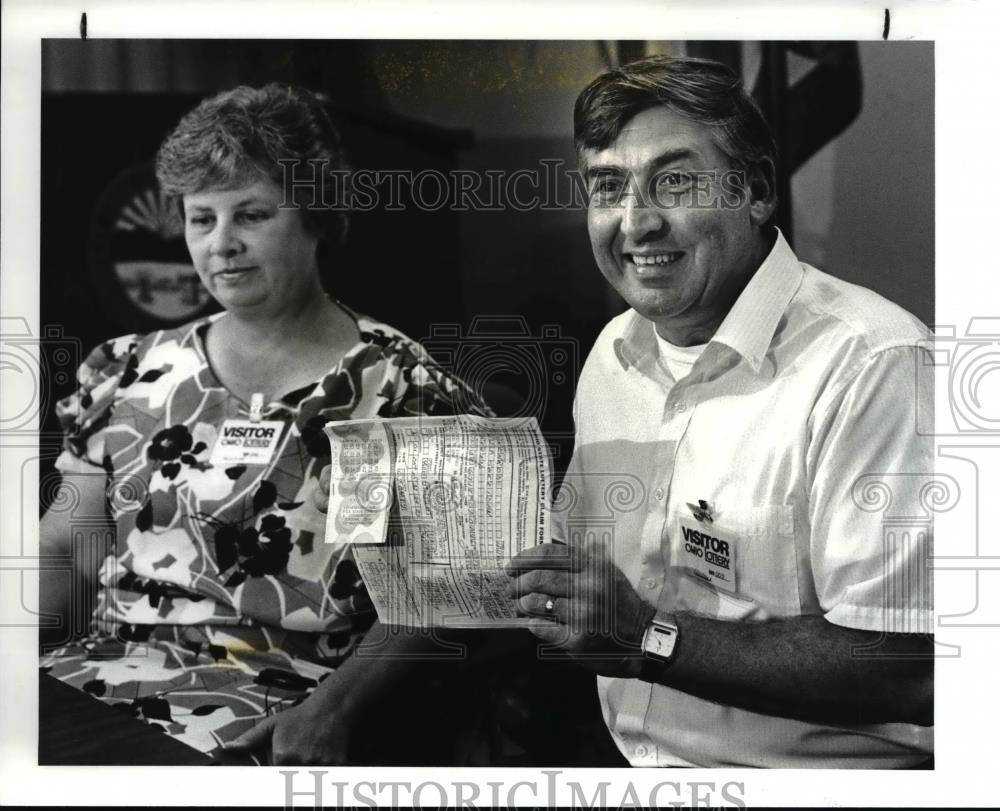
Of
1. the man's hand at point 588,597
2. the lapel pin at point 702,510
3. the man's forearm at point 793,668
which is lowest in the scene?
the man's forearm at point 793,668

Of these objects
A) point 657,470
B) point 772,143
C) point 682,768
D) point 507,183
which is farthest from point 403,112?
point 682,768

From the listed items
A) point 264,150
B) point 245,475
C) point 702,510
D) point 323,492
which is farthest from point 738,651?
point 264,150

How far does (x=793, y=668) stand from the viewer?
91.7 inches

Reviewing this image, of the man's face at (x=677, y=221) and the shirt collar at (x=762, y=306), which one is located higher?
the man's face at (x=677, y=221)

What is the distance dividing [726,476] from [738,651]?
1.24 ft

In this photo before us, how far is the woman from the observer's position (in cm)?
243

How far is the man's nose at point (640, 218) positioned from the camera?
2.38 m

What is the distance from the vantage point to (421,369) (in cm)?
245

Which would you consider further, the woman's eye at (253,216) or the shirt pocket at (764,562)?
the woman's eye at (253,216)

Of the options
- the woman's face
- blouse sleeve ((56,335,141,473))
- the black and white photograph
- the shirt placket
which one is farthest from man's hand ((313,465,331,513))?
the shirt placket

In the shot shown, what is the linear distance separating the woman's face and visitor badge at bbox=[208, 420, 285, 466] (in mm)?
258

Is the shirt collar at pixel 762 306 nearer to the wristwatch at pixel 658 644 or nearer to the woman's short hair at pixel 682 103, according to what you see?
the woman's short hair at pixel 682 103

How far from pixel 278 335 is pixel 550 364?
0.62 m

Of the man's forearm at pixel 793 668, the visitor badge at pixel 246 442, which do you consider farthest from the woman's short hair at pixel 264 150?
the man's forearm at pixel 793 668
